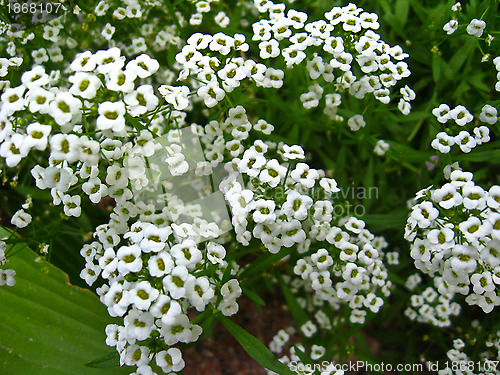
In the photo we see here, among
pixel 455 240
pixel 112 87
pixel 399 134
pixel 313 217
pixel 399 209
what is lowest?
pixel 399 209

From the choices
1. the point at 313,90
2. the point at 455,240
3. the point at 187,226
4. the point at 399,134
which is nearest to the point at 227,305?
the point at 187,226

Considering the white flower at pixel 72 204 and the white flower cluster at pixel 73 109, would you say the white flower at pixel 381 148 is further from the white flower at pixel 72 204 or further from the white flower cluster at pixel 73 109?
the white flower at pixel 72 204

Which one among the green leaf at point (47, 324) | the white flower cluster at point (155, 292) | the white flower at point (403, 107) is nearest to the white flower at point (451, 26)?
the white flower at point (403, 107)

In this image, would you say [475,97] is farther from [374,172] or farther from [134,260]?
[134,260]

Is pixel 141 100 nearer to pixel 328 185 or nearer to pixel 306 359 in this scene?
pixel 328 185

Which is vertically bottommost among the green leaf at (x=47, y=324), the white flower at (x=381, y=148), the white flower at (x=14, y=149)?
the green leaf at (x=47, y=324)

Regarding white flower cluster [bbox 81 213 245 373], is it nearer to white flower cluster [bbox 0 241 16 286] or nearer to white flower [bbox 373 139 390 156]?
white flower cluster [bbox 0 241 16 286]
